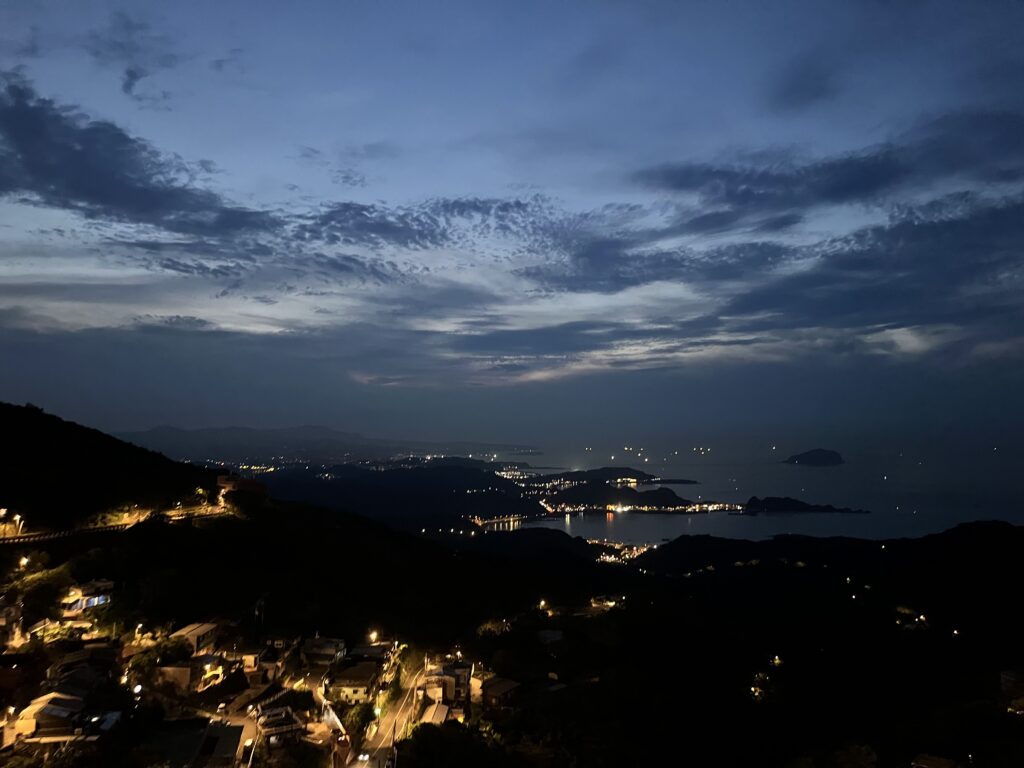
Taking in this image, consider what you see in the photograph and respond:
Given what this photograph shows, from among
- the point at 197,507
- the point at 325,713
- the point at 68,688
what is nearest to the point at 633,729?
the point at 325,713

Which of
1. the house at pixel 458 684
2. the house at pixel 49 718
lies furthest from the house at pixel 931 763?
the house at pixel 49 718

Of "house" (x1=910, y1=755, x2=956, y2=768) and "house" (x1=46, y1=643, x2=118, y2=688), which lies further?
"house" (x1=910, y1=755, x2=956, y2=768)

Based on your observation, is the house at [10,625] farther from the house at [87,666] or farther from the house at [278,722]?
the house at [278,722]

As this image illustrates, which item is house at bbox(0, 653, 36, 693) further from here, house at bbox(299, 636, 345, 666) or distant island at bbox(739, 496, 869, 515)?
distant island at bbox(739, 496, 869, 515)

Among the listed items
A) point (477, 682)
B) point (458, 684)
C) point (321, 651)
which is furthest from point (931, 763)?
point (321, 651)

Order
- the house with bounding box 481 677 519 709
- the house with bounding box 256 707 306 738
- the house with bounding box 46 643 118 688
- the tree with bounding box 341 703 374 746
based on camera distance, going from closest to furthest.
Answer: the house with bounding box 256 707 306 738, the house with bounding box 46 643 118 688, the tree with bounding box 341 703 374 746, the house with bounding box 481 677 519 709

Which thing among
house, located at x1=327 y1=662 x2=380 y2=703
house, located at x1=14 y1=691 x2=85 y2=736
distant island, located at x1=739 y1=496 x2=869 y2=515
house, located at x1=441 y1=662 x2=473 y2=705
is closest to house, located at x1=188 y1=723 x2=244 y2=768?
house, located at x1=14 y1=691 x2=85 y2=736

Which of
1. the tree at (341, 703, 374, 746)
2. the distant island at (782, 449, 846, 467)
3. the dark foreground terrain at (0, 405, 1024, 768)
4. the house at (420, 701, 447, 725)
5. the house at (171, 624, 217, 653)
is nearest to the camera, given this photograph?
the tree at (341, 703, 374, 746)
